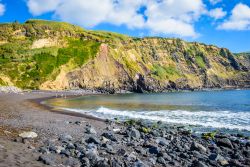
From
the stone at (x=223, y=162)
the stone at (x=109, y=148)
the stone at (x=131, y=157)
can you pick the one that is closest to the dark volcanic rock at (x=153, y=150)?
the stone at (x=131, y=157)

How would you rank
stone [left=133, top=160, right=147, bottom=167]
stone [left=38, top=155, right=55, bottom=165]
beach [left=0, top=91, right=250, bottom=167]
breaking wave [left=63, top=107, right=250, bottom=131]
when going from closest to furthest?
stone [left=38, top=155, right=55, bottom=165] → beach [left=0, top=91, right=250, bottom=167] → stone [left=133, top=160, right=147, bottom=167] → breaking wave [left=63, top=107, right=250, bottom=131]

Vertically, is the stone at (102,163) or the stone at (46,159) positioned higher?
the stone at (46,159)

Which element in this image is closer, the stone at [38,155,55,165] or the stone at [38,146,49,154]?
the stone at [38,155,55,165]

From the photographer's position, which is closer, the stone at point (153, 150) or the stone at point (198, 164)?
the stone at point (198, 164)

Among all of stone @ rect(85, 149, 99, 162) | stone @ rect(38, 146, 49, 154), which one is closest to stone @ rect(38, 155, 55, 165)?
stone @ rect(38, 146, 49, 154)

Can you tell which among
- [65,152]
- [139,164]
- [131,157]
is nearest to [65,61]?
[65,152]

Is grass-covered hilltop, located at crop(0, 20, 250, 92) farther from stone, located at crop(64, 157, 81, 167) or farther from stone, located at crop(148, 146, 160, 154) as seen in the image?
stone, located at crop(64, 157, 81, 167)

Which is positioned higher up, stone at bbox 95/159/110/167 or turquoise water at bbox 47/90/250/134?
stone at bbox 95/159/110/167

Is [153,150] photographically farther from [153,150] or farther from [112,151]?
[112,151]

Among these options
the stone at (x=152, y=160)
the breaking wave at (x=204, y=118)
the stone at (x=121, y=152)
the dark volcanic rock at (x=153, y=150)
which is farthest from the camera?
the breaking wave at (x=204, y=118)

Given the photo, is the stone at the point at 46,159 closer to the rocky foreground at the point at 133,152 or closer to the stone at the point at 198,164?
the rocky foreground at the point at 133,152

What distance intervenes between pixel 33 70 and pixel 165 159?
12066 centimetres

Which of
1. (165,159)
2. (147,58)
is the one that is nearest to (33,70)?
(147,58)

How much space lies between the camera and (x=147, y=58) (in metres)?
195
